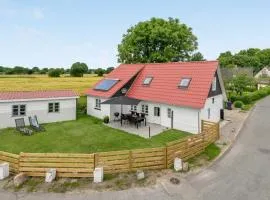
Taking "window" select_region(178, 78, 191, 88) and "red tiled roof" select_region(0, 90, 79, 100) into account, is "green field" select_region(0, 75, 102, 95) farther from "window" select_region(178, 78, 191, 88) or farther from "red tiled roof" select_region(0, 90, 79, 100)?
"window" select_region(178, 78, 191, 88)

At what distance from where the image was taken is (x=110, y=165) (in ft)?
40.1

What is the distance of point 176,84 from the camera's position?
23375 millimetres

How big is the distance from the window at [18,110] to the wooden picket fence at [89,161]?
36.6 feet

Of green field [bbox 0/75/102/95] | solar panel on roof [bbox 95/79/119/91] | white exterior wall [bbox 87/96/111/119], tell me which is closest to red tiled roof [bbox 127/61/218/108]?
solar panel on roof [bbox 95/79/119/91]

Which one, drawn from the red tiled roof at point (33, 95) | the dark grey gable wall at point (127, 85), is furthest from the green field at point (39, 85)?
the dark grey gable wall at point (127, 85)

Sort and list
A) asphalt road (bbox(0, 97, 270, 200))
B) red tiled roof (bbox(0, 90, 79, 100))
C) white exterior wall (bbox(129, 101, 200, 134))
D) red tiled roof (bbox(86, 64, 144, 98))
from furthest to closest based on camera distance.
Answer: red tiled roof (bbox(86, 64, 144, 98))
red tiled roof (bbox(0, 90, 79, 100))
white exterior wall (bbox(129, 101, 200, 134))
asphalt road (bbox(0, 97, 270, 200))

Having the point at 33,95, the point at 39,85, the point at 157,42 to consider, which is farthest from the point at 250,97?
the point at 39,85

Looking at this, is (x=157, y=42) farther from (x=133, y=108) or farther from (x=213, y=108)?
(x=213, y=108)

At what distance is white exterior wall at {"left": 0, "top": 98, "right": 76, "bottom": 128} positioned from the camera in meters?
22.2

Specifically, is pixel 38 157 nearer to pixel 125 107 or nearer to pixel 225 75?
pixel 125 107

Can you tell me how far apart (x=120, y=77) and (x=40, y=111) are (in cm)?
1024

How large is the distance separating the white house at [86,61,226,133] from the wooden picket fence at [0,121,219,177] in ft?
26.2

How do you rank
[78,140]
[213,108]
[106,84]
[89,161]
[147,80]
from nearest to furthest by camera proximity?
[89,161]
[78,140]
[213,108]
[147,80]
[106,84]

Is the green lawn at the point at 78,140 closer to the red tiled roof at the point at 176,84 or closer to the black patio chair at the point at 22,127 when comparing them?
the black patio chair at the point at 22,127
